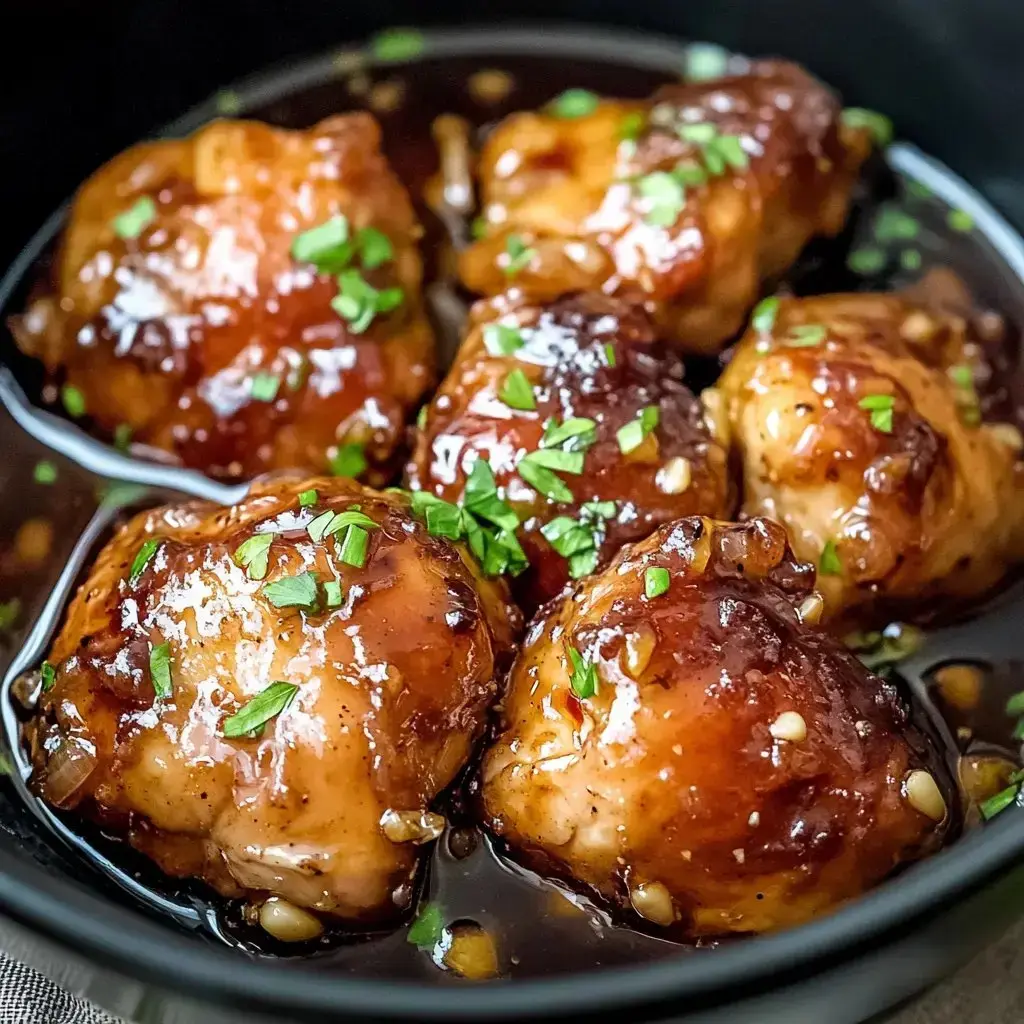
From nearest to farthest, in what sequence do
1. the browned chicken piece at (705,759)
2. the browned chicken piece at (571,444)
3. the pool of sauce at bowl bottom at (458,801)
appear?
the browned chicken piece at (705,759) → the pool of sauce at bowl bottom at (458,801) → the browned chicken piece at (571,444)

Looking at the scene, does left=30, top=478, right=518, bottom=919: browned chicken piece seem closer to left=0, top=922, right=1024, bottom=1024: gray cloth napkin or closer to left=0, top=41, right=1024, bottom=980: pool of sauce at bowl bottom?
left=0, top=41, right=1024, bottom=980: pool of sauce at bowl bottom

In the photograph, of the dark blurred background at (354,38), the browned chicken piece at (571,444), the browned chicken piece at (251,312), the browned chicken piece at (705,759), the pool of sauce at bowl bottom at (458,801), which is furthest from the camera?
the dark blurred background at (354,38)

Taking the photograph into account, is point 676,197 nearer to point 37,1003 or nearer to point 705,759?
point 705,759

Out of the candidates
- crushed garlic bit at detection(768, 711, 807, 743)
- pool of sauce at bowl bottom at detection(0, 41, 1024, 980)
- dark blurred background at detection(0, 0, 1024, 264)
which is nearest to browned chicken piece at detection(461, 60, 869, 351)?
pool of sauce at bowl bottom at detection(0, 41, 1024, 980)

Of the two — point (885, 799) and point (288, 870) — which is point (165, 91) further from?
point (885, 799)

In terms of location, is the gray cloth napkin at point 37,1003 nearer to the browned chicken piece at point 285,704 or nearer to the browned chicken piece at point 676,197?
the browned chicken piece at point 285,704

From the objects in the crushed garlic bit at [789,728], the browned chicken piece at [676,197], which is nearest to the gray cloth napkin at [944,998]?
the crushed garlic bit at [789,728]

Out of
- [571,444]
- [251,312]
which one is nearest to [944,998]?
[571,444]
